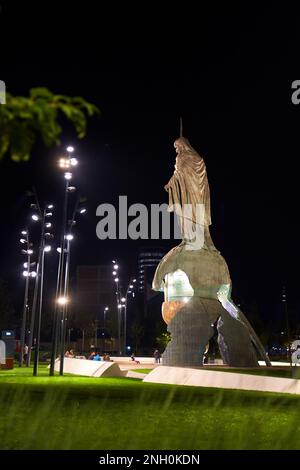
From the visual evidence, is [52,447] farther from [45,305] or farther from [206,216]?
[45,305]

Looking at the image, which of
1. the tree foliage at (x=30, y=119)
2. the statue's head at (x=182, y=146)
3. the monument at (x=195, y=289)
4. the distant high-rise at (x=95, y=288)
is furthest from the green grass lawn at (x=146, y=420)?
the distant high-rise at (x=95, y=288)

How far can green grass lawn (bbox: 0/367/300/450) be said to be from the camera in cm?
813

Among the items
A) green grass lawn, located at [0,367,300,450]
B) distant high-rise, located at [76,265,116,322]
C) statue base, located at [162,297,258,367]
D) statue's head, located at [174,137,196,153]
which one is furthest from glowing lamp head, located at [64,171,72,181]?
distant high-rise, located at [76,265,116,322]

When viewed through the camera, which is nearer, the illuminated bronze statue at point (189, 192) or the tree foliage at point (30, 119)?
the tree foliage at point (30, 119)

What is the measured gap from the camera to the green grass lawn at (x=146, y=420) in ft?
26.7

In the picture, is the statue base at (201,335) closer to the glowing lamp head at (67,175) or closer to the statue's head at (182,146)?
the statue's head at (182,146)

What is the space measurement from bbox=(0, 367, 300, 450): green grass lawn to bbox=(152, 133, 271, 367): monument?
1307cm

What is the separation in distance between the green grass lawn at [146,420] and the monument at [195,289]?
1307 cm

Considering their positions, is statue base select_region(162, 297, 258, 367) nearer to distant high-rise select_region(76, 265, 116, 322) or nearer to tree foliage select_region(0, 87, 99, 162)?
tree foliage select_region(0, 87, 99, 162)

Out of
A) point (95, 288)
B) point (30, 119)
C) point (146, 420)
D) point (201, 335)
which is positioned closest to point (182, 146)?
point (201, 335)

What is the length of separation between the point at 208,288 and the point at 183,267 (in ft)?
6.38

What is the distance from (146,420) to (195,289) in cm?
1986

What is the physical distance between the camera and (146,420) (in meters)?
10.3
